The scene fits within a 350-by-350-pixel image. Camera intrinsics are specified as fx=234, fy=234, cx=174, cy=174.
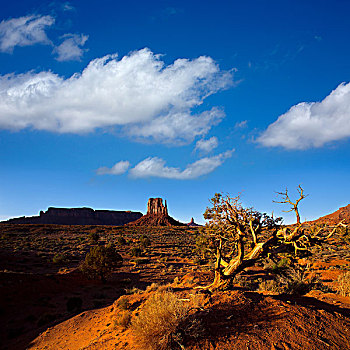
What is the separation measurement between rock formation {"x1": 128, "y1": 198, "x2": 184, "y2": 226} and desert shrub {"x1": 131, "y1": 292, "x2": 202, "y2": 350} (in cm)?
10630

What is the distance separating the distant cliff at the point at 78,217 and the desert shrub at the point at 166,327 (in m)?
161

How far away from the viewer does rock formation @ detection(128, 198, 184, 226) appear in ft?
377

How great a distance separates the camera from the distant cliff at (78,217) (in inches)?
5897

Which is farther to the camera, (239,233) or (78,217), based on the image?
(78,217)

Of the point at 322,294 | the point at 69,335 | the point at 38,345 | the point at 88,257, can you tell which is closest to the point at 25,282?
the point at 88,257

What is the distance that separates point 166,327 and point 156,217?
118 metres

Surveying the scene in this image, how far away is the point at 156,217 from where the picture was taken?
122500 millimetres

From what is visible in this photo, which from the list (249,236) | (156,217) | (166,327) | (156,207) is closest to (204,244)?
(249,236)

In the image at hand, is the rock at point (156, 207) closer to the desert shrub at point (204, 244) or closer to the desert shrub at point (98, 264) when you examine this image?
the desert shrub at point (204, 244)

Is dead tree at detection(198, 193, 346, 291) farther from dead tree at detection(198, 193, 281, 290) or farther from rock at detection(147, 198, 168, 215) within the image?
rock at detection(147, 198, 168, 215)

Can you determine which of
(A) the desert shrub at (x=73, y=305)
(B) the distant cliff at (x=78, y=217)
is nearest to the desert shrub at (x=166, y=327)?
(A) the desert shrub at (x=73, y=305)

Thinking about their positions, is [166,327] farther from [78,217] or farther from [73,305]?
[78,217]

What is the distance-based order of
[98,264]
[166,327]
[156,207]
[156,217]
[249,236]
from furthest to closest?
1. [156,207]
2. [156,217]
3. [98,264]
4. [249,236]
5. [166,327]

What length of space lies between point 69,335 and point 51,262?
2604 centimetres
